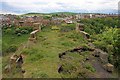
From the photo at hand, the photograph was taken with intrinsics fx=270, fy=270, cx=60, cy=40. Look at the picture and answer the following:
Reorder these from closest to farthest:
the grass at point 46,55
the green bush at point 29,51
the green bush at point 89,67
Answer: the grass at point 46,55, the green bush at point 89,67, the green bush at point 29,51

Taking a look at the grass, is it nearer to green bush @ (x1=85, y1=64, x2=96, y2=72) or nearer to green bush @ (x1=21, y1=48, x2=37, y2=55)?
green bush @ (x1=21, y1=48, x2=37, y2=55)

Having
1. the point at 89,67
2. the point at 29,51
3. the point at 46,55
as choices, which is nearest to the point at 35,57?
the point at 46,55

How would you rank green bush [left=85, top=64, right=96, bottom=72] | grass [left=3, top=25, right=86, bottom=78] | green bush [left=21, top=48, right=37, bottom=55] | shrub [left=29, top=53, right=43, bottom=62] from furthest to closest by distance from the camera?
green bush [left=21, top=48, right=37, bottom=55], shrub [left=29, top=53, right=43, bottom=62], green bush [left=85, top=64, right=96, bottom=72], grass [left=3, top=25, right=86, bottom=78]

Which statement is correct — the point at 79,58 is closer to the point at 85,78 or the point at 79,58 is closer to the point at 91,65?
the point at 91,65

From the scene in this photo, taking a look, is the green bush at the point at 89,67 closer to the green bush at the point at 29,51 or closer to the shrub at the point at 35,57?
the shrub at the point at 35,57

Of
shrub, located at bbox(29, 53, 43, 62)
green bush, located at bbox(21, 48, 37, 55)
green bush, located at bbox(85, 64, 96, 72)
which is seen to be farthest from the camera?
green bush, located at bbox(21, 48, 37, 55)

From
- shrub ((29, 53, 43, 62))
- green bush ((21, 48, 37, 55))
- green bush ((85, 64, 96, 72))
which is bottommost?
green bush ((85, 64, 96, 72))

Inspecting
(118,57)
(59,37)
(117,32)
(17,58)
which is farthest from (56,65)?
(117,32)

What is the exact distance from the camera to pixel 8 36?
30828 mm

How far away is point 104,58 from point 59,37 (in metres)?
3.88

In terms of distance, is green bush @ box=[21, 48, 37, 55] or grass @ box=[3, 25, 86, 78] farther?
green bush @ box=[21, 48, 37, 55]

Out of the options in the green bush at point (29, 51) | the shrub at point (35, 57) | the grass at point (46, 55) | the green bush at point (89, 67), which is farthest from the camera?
the green bush at point (29, 51)

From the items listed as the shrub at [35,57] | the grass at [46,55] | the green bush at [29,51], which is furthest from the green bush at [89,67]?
the green bush at [29,51]

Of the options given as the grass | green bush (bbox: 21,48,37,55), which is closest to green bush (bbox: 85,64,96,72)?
the grass
